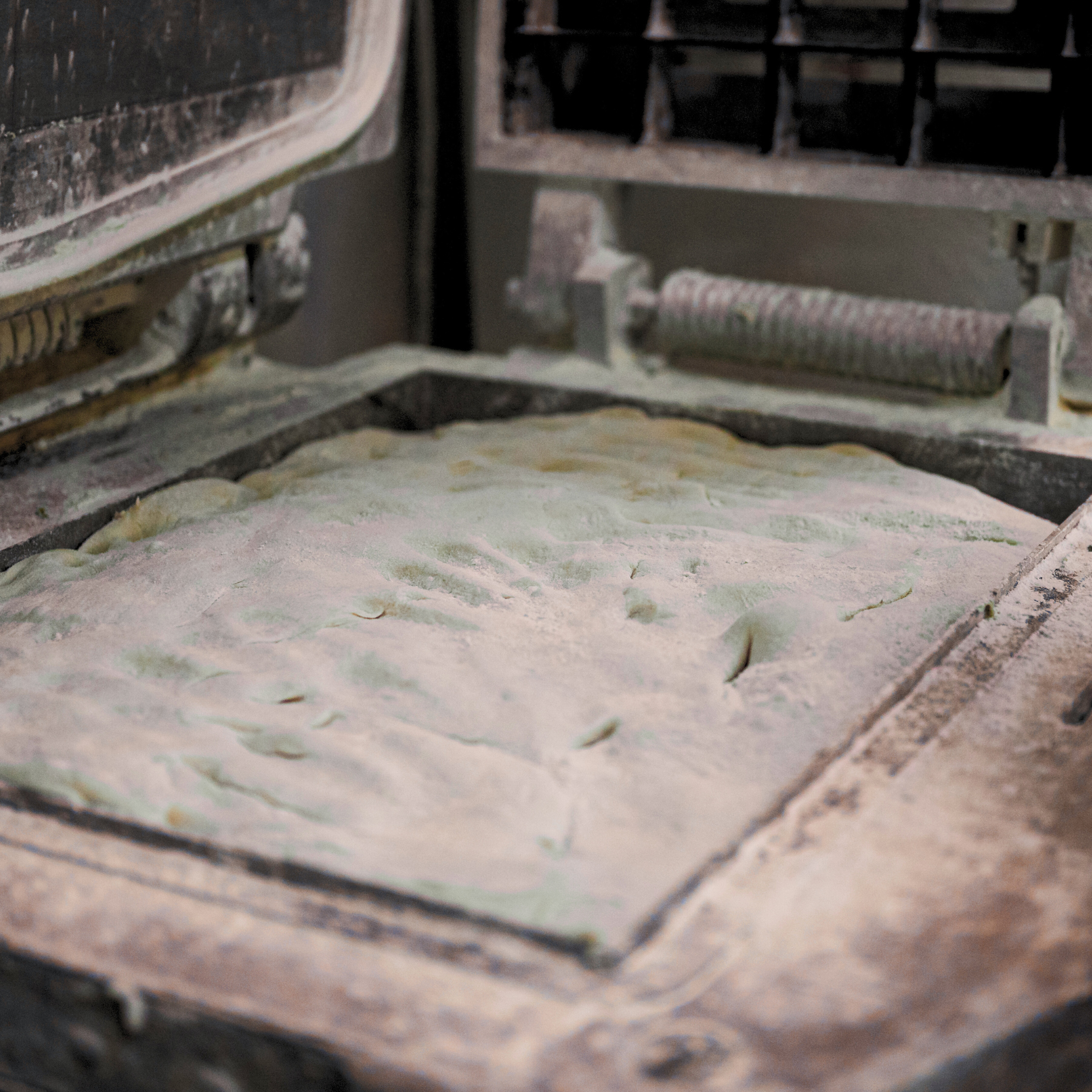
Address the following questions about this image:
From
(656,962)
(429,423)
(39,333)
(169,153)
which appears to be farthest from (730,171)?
(656,962)

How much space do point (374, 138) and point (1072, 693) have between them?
68.7 inches

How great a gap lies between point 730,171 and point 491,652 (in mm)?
1395

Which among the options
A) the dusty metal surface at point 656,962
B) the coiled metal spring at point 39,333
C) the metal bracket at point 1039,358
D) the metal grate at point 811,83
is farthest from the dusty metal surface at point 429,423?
the dusty metal surface at point 656,962

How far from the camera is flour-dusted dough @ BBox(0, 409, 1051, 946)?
1.36 metres

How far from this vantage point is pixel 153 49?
88.4 inches

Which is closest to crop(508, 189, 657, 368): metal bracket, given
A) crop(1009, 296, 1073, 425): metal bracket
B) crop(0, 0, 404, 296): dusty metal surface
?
crop(0, 0, 404, 296): dusty metal surface

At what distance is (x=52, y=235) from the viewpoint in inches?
81.8

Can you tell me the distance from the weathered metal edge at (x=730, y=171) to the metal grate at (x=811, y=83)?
0.12 ft

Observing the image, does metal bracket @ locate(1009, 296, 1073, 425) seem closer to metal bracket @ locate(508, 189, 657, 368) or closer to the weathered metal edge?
the weathered metal edge

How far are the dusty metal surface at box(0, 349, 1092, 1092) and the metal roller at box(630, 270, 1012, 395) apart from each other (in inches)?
49.2

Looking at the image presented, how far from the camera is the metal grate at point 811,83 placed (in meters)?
2.54

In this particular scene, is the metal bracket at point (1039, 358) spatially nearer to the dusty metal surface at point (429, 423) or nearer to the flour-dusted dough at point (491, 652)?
the dusty metal surface at point (429, 423)

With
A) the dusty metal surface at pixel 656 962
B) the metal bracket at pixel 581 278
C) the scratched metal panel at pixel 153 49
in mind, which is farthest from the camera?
the metal bracket at pixel 581 278

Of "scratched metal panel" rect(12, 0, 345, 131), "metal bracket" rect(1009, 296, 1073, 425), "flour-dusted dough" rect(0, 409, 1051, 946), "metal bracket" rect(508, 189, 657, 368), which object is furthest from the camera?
"metal bracket" rect(508, 189, 657, 368)
